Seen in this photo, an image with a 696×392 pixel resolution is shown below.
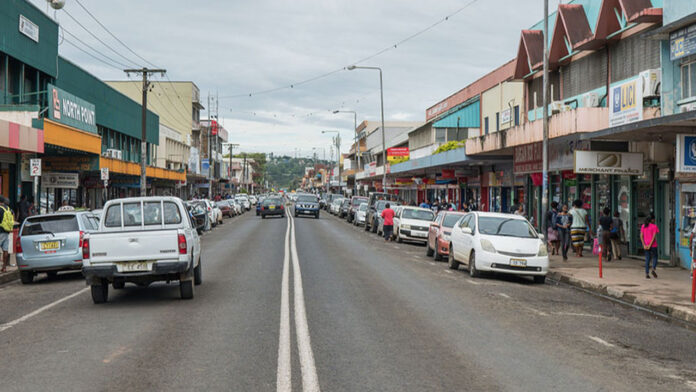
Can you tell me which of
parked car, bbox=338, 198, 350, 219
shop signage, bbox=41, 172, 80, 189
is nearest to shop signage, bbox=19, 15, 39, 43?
shop signage, bbox=41, 172, 80, 189

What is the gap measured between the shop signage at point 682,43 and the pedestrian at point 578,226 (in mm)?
5064

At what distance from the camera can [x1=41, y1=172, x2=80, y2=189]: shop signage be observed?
29.3m

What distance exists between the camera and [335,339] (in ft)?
27.3

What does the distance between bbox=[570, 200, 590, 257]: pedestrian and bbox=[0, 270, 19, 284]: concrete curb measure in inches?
602

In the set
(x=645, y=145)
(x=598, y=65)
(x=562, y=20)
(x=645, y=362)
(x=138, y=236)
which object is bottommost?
(x=645, y=362)

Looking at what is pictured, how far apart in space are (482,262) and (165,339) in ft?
29.0

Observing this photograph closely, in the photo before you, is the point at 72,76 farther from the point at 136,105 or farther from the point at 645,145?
the point at 645,145

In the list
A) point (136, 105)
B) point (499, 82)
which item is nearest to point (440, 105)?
point (499, 82)

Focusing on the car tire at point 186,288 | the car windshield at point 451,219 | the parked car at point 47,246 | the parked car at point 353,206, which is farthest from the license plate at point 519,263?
the parked car at point 353,206

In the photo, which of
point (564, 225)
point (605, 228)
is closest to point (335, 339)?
point (605, 228)

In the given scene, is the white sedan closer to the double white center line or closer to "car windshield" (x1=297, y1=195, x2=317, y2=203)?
the double white center line

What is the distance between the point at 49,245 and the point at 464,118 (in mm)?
30307

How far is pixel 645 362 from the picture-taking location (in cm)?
777

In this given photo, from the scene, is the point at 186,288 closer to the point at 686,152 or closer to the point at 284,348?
the point at 284,348
